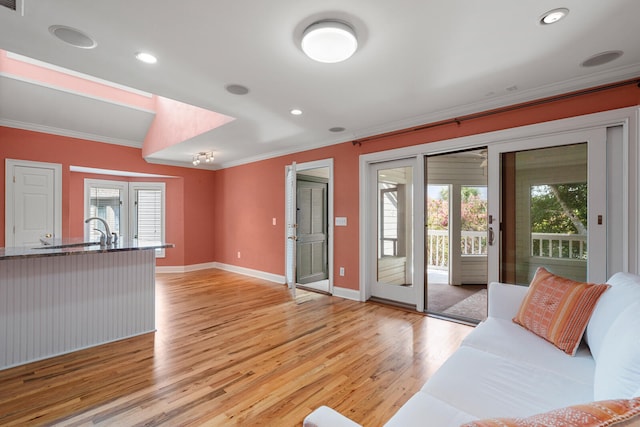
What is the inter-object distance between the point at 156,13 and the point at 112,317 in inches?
106

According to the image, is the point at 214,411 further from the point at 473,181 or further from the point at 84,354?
the point at 473,181

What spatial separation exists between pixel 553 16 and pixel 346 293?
12.1ft

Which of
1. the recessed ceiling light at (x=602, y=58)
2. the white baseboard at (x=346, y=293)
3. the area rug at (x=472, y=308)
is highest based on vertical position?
the recessed ceiling light at (x=602, y=58)

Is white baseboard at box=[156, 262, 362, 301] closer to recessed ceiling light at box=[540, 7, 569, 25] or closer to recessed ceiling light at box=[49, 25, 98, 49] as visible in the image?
recessed ceiling light at box=[540, 7, 569, 25]

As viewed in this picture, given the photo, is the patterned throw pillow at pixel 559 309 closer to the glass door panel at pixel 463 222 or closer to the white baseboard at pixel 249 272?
the white baseboard at pixel 249 272

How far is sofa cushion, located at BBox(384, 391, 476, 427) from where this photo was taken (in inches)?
41.4

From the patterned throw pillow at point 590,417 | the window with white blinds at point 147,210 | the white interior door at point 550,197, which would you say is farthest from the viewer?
the window with white blinds at point 147,210

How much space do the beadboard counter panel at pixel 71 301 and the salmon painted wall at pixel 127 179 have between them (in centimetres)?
265

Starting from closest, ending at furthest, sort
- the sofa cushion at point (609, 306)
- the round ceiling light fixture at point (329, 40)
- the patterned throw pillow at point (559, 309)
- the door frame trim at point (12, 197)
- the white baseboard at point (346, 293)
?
the sofa cushion at point (609, 306)
the patterned throw pillow at point (559, 309)
the round ceiling light fixture at point (329, 40)
the door frame trim at point (12, 197)
the white baseboard at point (346, 293)

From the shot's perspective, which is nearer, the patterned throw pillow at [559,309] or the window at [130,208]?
the patterned throw pillow at [559,309]

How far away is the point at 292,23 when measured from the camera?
73.4 inches

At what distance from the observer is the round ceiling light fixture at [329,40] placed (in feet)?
6.02

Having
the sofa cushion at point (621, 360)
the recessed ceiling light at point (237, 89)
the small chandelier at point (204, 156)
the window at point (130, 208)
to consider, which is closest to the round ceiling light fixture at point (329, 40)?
the recessed ceiling light at point (237, 89)

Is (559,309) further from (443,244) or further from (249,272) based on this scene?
(249,272)
